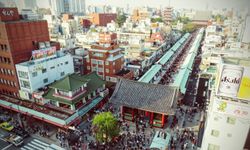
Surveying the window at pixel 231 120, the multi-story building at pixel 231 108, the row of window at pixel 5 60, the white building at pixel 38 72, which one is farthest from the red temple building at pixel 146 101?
the row of window at pixel 5 60

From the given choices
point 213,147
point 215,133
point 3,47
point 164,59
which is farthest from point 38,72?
point 164,59

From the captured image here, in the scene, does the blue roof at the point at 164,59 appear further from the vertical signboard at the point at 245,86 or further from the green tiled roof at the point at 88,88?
the vertical signboard at the point at 245,86

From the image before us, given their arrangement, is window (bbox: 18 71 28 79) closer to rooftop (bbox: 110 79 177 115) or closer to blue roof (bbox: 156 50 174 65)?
rooftop (bbox: 110 79 177 115)

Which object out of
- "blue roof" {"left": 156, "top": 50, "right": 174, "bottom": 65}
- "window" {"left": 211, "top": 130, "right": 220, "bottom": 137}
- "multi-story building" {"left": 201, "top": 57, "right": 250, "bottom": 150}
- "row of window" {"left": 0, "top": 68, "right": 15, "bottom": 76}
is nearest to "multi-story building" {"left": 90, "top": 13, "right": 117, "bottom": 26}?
"blue roof" {"left": 156, "top": 50, "right": 174, "bottom": 65}

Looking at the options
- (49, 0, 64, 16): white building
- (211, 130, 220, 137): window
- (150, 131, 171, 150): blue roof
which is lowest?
(150, 131, 171, 150): blue roof

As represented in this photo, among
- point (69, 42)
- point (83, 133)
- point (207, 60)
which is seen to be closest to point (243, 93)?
point (83, 133)
